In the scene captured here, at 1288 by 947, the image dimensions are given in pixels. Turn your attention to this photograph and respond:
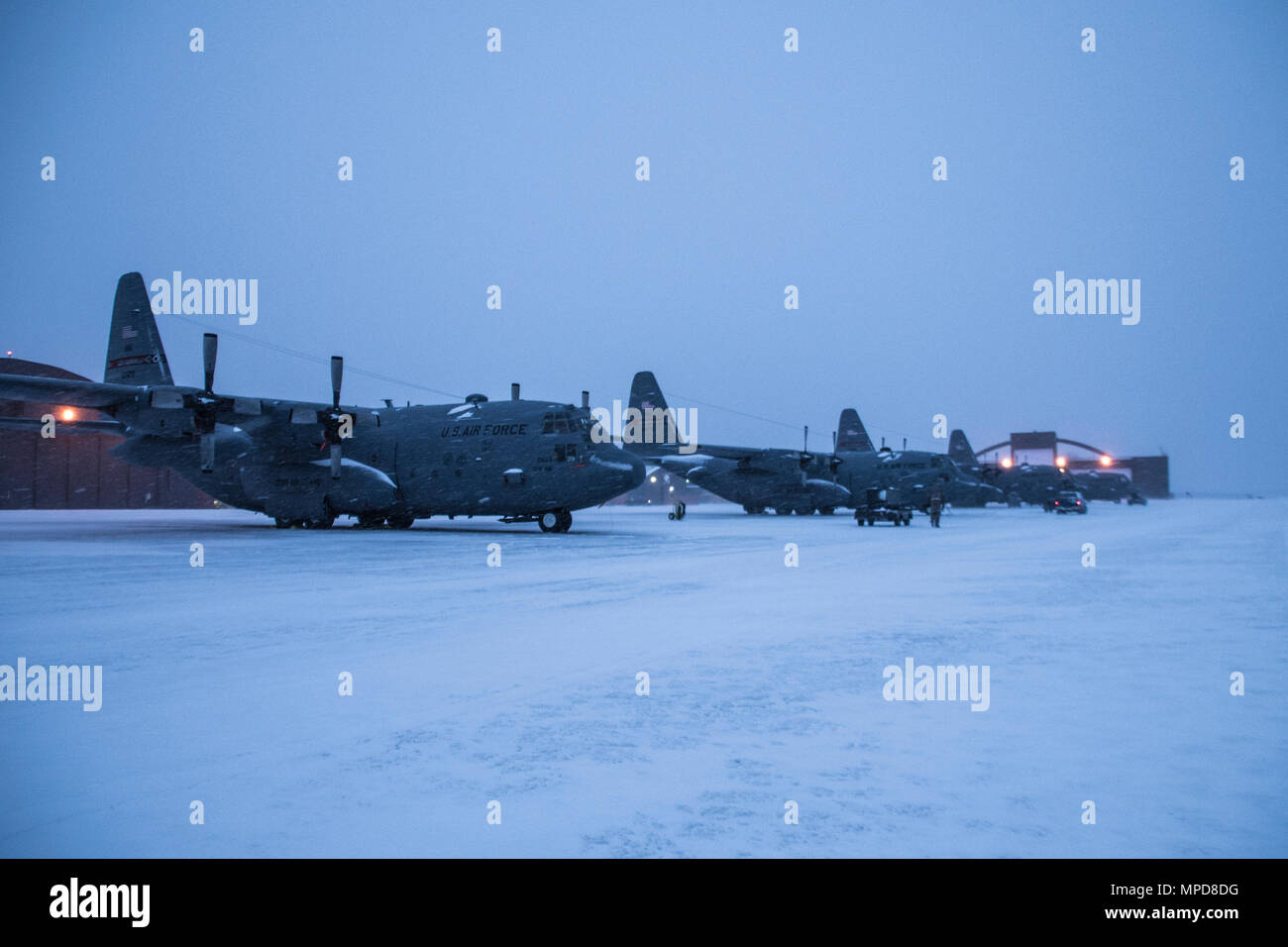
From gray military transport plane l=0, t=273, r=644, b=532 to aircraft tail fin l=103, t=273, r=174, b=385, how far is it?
46mm

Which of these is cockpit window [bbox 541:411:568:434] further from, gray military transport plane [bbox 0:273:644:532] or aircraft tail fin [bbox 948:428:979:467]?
aircraft tail fin [bbox 948:428:979:467]

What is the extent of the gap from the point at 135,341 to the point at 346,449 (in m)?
9.74

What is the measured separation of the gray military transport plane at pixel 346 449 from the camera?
87.5 feet

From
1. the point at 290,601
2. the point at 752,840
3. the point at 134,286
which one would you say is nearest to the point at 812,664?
the point at 752,840

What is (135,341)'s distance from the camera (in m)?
32.0

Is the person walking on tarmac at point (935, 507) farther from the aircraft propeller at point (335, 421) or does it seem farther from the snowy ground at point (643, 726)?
the aircraft propeller at point (335, 421)

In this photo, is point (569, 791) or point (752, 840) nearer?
point (752, 840)

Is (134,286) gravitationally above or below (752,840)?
above

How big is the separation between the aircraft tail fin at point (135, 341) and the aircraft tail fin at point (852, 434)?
50384mm

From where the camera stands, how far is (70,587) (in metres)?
12.3

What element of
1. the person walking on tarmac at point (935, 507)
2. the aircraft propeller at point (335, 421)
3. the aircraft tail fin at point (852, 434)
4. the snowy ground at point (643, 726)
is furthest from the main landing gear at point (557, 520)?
the aircraft tail fin at point (852, 434)

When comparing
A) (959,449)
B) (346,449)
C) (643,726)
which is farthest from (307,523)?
(959,449)

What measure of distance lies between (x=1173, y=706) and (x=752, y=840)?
3.89 m
